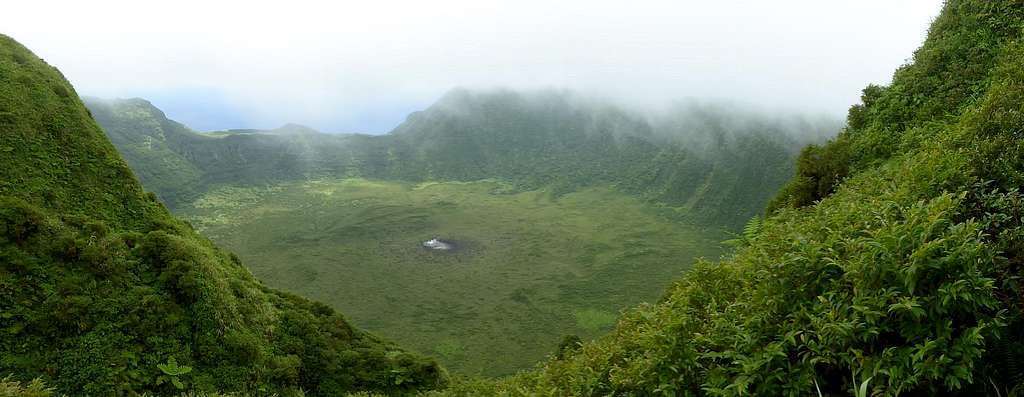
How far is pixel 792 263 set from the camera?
7539mm

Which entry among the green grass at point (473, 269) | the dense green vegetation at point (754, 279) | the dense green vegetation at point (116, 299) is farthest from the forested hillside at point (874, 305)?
the green grass at point (473, 269)

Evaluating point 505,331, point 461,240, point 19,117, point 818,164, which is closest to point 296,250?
point 461,240

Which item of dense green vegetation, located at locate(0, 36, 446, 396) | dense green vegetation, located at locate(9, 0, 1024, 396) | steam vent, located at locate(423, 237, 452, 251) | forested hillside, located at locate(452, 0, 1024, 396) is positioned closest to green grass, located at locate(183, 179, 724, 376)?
steam vent, located at locate(423, 237, 452, 251)

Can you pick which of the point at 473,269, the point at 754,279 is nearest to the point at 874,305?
the point at 754,279

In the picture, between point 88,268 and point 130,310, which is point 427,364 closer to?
point 130,310

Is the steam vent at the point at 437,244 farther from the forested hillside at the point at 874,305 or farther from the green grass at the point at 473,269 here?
the forested hillside at the point at 874,305

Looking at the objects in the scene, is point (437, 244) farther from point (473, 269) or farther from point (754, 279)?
point (754, 279)

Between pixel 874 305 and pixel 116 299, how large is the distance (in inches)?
1276

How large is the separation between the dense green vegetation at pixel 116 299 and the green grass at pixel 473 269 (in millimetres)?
48519

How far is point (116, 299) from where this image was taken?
84.7ft

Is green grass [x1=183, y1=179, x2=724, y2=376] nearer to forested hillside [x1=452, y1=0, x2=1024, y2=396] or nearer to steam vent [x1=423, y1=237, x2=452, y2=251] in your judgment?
steam vent [x1=423, y1=237, x2=452, y2=251]

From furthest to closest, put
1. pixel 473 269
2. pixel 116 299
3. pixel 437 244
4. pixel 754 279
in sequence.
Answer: pixel 437 244, pixel 473 269, pixel 116 299, pixel 754 279

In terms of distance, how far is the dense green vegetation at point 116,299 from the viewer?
75.8ft

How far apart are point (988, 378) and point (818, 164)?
1561 centimetres
